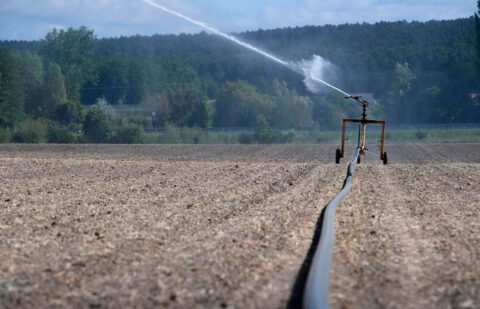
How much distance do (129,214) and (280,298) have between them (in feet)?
19.3

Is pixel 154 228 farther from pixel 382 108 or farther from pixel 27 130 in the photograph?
pixel 382 108

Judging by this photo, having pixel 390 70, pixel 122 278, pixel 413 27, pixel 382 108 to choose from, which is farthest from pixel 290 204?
pixel 413 27

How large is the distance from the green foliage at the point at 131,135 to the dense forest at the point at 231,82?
0.12 m

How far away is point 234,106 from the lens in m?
76.7

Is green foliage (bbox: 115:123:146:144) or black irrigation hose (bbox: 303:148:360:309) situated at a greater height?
black irrigation hose (bbox: 303:148:360:309)

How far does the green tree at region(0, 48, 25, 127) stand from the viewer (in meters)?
73.3

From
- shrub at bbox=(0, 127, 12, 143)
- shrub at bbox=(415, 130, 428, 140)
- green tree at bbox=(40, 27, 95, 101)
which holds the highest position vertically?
green tree at bbox=(40, 27, 95, 101)

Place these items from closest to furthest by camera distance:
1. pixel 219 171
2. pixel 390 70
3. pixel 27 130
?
pixel 219 171 → pixel 27 130 → pixel 390 70

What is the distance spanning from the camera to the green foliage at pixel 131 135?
193ft

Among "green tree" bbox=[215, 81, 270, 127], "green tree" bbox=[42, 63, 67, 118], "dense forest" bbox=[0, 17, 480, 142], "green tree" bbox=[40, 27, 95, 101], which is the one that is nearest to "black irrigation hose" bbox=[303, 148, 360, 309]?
"dense forest" bbox=[0, 17, 480, 142]

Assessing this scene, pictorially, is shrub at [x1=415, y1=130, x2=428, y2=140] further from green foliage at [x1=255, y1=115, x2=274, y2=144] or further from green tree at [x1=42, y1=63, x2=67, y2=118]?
green tree at [x1=42, y1=63, x2=67, y2=118]

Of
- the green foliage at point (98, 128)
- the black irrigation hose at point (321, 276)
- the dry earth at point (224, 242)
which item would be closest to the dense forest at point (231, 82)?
the green foliage at point (98, 128)

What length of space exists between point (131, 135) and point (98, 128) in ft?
13.7

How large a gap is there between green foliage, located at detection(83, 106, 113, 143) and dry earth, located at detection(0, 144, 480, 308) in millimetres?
43353
